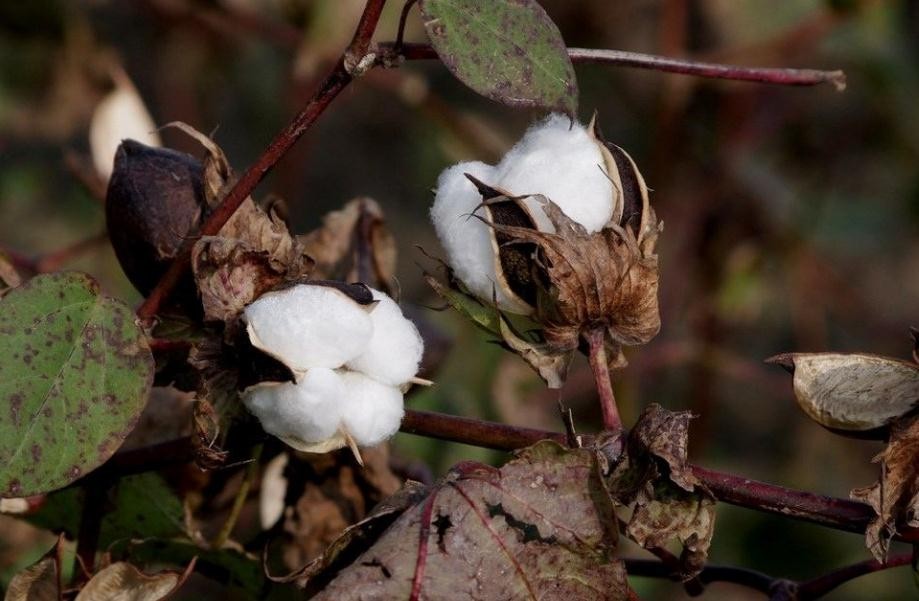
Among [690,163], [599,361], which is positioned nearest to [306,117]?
[599,361]

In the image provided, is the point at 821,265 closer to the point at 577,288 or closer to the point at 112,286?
the point at 112,286

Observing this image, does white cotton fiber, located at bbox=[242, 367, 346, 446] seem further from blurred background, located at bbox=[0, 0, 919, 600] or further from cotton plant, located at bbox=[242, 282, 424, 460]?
blurred background, located at bbox=[0, 0, 919, 600]

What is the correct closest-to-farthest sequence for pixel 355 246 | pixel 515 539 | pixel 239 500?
→ pixel 515 539 → pixel 239 500 → pixel 355 246

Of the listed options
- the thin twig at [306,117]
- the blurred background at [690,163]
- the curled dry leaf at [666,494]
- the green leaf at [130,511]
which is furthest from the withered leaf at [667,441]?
Result: the blurred background at [690,163]

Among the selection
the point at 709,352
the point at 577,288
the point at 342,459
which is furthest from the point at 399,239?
the point at 577,288

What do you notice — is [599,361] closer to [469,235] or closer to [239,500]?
[469,235]

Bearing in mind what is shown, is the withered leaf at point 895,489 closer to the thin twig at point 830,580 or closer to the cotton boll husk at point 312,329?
the thin twig at point 830,580

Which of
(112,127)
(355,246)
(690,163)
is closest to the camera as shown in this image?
(355,246)
